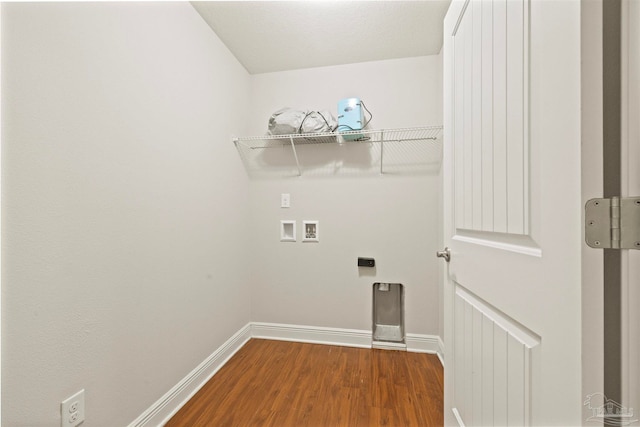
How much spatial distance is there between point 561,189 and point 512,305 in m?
0.32

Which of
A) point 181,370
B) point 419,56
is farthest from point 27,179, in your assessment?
point 419,56

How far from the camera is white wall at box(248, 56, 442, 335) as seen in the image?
6.26 ft

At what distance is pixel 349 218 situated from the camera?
2012 mm

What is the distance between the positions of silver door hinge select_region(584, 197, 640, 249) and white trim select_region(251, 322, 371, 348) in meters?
1.79

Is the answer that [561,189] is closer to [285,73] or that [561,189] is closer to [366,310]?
[366,310]

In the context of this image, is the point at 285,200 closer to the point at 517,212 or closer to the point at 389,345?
the point at 389,345

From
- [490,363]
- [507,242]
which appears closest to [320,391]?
[490,363]

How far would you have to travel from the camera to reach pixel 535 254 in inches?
21.6

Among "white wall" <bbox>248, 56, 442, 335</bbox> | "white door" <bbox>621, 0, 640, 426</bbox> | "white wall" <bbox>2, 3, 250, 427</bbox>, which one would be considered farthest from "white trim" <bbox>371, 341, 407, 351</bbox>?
"white door" <bbox>621, 0, 640, 426</bbox>

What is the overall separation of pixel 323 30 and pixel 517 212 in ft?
5.55

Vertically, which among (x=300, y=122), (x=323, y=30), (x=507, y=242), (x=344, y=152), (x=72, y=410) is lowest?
(x=72, y=410)

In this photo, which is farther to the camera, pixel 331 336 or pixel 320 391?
pixel 331 336

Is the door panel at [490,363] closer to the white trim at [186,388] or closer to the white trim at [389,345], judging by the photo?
the white trim at [389,345]

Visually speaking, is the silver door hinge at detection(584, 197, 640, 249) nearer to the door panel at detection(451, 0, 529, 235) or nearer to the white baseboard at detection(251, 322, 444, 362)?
the door panel at detection(451, 0, 529, 235)
